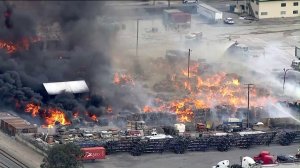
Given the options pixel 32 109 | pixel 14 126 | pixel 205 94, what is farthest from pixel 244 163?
pixel 32 109

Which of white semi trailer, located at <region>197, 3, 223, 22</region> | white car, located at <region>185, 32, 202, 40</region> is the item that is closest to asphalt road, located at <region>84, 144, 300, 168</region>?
white car, located at <region>185, 32, 202, 40</region>

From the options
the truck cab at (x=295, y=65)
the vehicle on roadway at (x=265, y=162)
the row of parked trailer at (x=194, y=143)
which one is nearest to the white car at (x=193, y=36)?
the truck cab at (x=295, y=65)

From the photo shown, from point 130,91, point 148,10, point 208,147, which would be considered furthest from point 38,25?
point 148,10

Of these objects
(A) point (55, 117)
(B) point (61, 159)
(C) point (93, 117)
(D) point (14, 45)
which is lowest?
(B) point (61, 159)

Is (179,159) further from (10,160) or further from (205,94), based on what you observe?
(205,94)

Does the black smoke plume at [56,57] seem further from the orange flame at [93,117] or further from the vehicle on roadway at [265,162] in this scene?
the vehicle on roadway at [265,162]

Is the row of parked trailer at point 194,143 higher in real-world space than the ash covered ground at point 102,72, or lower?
lower

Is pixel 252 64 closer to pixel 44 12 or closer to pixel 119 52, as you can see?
pixel 119 52
